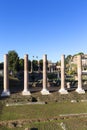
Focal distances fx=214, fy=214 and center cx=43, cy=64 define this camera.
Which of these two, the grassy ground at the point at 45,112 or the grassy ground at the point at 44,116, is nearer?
the grassy ground at the point at 44,116

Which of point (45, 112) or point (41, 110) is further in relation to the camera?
point (41, 110)

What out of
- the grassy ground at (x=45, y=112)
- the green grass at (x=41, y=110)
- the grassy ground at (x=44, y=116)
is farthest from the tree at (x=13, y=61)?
the green grass at (x=41, y=110)

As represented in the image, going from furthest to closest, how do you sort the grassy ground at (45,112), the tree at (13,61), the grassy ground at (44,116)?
the tree at (13,61) < the grassy ground at (45,112) < the grassy ground at (44,116)

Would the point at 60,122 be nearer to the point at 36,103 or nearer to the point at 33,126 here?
the point at 33,126

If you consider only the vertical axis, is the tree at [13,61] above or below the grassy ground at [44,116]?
above

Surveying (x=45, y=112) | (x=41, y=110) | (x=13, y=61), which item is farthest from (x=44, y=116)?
(x=13, y=61)

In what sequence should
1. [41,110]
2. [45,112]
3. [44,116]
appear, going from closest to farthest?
1. [44,116]
2. [45,112]
3. [41,110]

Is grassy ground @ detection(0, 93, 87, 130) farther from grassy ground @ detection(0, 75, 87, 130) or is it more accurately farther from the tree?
the tree

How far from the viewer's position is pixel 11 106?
2462cm

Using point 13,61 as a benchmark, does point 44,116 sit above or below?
below

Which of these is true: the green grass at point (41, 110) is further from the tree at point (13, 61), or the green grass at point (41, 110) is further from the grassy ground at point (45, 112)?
the tree at point (13, 61)

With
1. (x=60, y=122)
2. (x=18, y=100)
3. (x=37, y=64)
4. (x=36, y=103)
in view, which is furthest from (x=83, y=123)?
(x=37, y=64)

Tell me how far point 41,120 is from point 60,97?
10.1m

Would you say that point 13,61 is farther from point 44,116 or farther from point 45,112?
point 44,116
